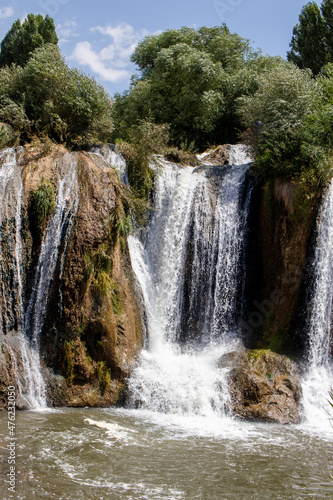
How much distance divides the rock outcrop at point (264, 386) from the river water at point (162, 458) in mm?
388

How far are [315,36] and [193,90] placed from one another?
12956mm

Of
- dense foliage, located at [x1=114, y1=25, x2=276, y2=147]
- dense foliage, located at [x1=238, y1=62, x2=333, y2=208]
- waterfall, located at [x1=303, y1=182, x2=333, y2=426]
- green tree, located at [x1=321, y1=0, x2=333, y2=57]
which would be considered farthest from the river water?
green tree, located at [x1=321, y1=0, x2=333, y2=57]

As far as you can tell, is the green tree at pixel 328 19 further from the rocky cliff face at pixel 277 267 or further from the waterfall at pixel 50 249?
the waterfall at pixel 50 249

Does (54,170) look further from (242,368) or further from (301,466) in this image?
(301,466)

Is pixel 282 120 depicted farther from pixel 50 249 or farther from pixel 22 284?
pixel 22 284

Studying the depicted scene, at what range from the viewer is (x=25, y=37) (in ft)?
97.0

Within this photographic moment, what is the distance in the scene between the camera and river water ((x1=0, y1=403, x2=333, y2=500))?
19.2ft

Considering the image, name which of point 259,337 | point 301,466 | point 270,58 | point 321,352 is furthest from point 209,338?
point 270,58

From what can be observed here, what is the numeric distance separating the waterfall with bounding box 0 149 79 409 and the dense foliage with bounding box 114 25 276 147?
11627mm

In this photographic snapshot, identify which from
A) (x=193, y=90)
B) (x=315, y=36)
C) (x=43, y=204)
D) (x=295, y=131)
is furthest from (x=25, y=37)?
(x=43, y=204)

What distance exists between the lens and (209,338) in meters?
12.4

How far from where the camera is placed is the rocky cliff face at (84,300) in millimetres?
10039

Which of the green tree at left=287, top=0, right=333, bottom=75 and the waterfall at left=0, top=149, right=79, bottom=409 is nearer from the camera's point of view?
the waterfall at left=0, top=149, right=79, bottom=409

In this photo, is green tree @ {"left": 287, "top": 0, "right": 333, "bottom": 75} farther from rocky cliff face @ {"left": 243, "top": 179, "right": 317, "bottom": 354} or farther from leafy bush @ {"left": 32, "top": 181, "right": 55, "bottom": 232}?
leafy bush @ {"left": 32, "top": 181, "right": 55, "bottom": 232}
